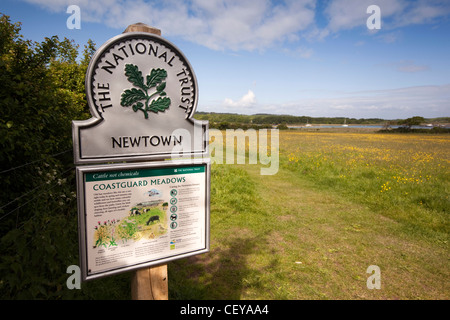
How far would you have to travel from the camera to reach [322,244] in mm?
5566

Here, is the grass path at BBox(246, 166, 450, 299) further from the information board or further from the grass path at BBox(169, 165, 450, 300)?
the information board

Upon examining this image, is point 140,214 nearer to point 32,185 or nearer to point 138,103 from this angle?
point 138,103

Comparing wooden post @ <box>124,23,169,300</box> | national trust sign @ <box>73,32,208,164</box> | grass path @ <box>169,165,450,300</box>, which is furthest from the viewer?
grass path @ <box>169,165,450,300</box>

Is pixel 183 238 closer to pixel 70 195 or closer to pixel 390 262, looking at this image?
pixel 70 195

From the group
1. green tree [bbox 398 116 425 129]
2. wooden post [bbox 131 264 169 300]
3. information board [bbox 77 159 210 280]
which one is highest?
green tree [bbox 398 116 425 129]

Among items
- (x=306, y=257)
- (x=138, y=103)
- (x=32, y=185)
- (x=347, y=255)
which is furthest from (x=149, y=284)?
(x=347, y=255)

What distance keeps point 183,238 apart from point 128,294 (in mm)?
1775

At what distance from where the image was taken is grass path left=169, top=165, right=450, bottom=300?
4.01m

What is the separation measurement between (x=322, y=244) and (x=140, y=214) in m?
4.75

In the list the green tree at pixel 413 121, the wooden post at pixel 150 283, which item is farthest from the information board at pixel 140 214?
the green tree at pixel 413 121

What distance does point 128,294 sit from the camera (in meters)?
3.34

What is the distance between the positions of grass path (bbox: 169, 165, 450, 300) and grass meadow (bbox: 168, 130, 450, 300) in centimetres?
2

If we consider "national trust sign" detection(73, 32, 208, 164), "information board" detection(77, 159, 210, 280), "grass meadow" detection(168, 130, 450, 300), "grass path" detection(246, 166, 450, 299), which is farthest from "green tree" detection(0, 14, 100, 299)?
"grass path" detection(246, 166, 450, 299)

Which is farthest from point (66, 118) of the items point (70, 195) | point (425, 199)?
point (425, 199)
